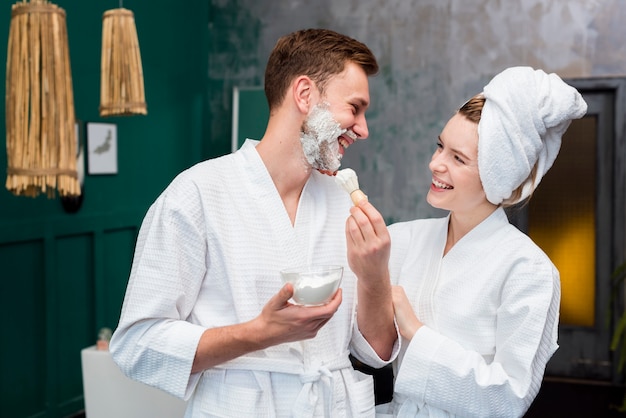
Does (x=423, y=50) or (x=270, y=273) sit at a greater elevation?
(x=423, y=50)

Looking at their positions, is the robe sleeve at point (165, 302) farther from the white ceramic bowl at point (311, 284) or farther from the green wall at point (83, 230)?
the green wall at point (83, 230)

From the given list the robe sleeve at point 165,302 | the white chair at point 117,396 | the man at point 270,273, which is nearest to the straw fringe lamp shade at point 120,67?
the white chair at point 117,396

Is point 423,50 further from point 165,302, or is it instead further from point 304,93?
point 165,302

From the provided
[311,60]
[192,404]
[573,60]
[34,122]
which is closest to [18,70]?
[34,122]

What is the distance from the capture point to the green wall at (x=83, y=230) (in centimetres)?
381

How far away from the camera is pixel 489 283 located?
1627 mm

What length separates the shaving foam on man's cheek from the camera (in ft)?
5.50

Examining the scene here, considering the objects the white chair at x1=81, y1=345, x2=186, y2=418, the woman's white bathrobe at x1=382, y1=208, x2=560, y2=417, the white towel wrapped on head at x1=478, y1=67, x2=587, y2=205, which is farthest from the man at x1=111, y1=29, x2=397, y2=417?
the white chair at x1=81, y1=345, x2=186, y2=418

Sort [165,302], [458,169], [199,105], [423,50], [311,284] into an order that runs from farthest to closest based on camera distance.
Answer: [199,105]
[423,50]
[458,169]
[165,302]
[311,284]

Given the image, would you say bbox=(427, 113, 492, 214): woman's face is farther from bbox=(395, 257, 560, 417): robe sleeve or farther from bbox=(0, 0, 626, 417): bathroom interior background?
bbox=(0, 0, 626, 417): bathroom interior background

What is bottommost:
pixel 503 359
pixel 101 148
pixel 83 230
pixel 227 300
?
pixel 83 230

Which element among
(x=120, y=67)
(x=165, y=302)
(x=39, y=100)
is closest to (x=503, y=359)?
(x=165, y=302)

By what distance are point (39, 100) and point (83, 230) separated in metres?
1.68

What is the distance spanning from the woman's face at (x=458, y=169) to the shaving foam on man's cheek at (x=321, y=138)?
9.3 inches
